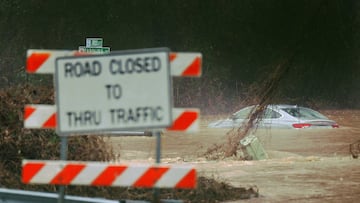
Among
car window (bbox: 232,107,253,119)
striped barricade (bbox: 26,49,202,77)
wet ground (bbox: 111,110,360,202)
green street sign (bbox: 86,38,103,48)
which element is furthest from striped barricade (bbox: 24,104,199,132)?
green street sign (bbox: 86,38,103,48)

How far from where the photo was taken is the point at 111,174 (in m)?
6.12

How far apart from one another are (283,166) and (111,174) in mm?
9408

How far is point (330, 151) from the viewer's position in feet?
71.9

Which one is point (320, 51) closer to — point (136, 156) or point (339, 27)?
point (339, 27)

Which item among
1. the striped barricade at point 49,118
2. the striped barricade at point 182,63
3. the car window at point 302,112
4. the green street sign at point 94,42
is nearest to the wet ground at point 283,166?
the car window at point 302,112

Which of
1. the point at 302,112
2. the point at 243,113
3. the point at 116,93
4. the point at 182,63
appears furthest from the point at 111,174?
the point at 302,112

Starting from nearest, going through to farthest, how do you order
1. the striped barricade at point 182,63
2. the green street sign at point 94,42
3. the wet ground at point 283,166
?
the striped barricade at point 182,63 < the wet ground at point 283,166 < the green street sign at point 94,42

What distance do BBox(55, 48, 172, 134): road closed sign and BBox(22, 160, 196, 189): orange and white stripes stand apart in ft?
0.98

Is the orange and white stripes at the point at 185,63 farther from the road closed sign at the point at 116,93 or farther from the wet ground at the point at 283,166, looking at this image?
the wet ground at the point at 283,166

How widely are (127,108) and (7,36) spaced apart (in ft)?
57.0

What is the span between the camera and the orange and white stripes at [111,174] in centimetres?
602

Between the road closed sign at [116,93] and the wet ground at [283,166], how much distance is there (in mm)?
5138

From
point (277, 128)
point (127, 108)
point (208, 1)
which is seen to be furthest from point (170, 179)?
point (277, 128)

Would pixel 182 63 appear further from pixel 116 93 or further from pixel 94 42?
pixel 94 42
